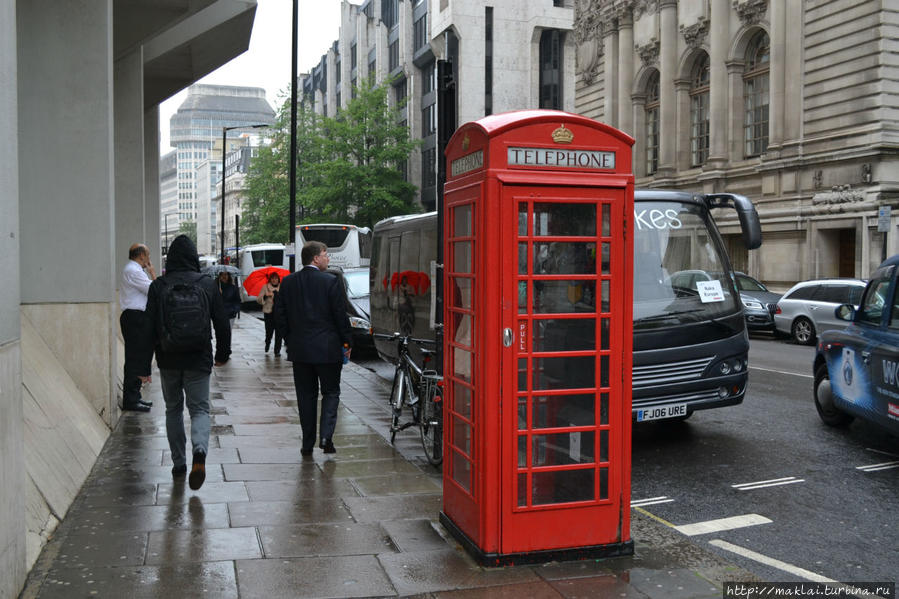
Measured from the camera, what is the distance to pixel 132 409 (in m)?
10.5

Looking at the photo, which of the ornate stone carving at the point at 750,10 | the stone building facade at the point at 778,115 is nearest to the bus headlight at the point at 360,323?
the stone building facade at the point at 778,115

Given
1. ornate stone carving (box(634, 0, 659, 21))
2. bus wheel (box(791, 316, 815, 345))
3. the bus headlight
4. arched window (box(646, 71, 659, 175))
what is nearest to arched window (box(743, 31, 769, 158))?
arched window (box(646, 71, 659, 175))

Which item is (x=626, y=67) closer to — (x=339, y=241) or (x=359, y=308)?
(x=339, y=241)

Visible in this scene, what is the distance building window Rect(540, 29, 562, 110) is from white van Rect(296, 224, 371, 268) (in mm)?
29401

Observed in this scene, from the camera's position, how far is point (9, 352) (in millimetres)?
4406

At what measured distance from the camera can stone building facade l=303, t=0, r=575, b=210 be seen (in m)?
62.0

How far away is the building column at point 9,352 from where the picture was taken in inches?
168

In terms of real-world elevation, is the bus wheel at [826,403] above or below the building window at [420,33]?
below

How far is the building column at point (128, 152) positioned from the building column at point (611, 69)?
33.2m

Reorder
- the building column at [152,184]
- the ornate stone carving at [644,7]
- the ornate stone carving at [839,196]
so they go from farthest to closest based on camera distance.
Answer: the ornate stone carving at [644,7], the ornate stone carving at [839,196], the building column at [152,184]

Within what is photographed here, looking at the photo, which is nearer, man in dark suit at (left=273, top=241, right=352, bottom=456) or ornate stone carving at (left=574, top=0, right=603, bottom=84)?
man in dark suit at (left=273, top=241, right=352, bottom=456)

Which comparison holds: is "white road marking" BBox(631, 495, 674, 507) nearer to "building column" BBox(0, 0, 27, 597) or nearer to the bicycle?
the bicycle

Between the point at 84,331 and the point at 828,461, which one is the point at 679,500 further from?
the point at 84,331

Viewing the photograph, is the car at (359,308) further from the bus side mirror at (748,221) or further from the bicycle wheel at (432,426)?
the bus side mirror at (748,221)
